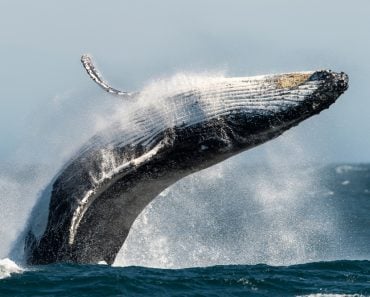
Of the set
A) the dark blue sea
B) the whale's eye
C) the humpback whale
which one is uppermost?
the whale's eye

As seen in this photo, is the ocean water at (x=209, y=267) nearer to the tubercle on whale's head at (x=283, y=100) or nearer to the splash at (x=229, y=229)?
the splash at (x=229, y=229)

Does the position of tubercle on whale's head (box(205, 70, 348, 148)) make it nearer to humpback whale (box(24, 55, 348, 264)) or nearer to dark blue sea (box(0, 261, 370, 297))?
humpback whale (box(24, 55, 348, 264))

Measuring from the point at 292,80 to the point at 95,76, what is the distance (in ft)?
11.4

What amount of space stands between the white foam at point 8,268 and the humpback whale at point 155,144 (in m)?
0.32

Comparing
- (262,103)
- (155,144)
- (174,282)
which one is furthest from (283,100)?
(174,282)

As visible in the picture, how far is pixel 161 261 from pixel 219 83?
19.0 ft

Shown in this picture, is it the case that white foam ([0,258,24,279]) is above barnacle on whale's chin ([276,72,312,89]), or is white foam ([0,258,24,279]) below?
below

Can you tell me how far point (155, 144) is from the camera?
12328 mm

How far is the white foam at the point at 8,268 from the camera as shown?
12.7m

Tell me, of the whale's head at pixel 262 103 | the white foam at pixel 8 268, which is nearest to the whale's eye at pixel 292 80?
the whale's head at pixel 262 103

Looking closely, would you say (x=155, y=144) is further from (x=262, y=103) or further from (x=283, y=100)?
(x=283, y=100)

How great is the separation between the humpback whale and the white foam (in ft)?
1.05

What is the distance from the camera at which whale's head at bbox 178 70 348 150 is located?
11571 mm

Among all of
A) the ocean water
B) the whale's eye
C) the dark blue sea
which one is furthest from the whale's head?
the ocean water
